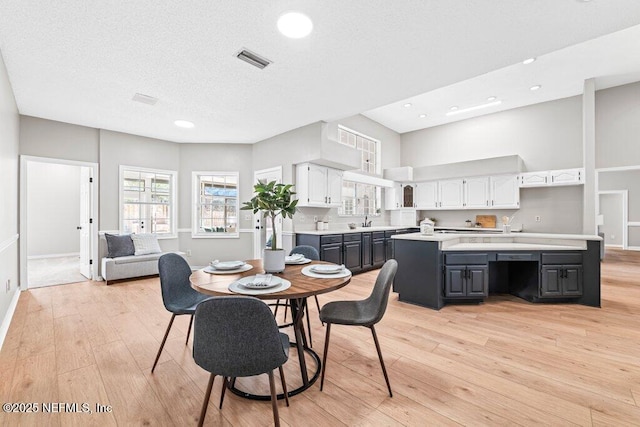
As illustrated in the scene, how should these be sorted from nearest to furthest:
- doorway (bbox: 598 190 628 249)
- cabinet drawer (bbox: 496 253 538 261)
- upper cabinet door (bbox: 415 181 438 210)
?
cabinet drawer (bbox: 496 253 538 261) → upper cabinet door (bbox: 415 181 438 210) → doorway (bbox: 598 190 628 249)

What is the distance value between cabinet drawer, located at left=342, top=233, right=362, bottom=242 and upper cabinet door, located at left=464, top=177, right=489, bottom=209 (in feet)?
10.5

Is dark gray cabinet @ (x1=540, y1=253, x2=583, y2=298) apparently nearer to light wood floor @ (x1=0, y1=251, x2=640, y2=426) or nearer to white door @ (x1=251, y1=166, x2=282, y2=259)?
light wood floor @ (x1=0, y1=251, x2=640, y2=426)

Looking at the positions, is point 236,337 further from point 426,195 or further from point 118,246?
point 426,195

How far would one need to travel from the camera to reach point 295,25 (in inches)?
91.5

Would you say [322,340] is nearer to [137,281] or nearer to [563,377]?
[563,377]

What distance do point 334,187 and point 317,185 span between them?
0.53 m

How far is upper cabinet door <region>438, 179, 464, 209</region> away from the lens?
6.97 metres

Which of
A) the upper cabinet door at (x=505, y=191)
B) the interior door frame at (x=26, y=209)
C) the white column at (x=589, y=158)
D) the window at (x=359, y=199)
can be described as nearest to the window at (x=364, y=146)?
the window at (x=359, y=199)

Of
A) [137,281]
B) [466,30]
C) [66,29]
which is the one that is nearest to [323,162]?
[466,30]

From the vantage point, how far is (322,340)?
8.56 feet

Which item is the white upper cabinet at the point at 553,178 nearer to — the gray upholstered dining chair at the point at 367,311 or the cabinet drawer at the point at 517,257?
the cabinet drawer at the point at 517,257

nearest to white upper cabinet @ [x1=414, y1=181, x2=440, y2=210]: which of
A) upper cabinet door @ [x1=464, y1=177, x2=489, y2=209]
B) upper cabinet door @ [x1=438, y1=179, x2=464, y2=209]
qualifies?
upper cabinet door @ [x1=438, y1=179, x2=464, y2=209]

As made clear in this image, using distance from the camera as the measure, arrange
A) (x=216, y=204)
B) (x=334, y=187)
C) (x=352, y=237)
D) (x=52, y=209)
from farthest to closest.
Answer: (x=52, y=209) → (x=216, y=204) → (x=334, y=187) → (x=352, y=237)

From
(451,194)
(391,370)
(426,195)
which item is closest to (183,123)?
(391,370)
